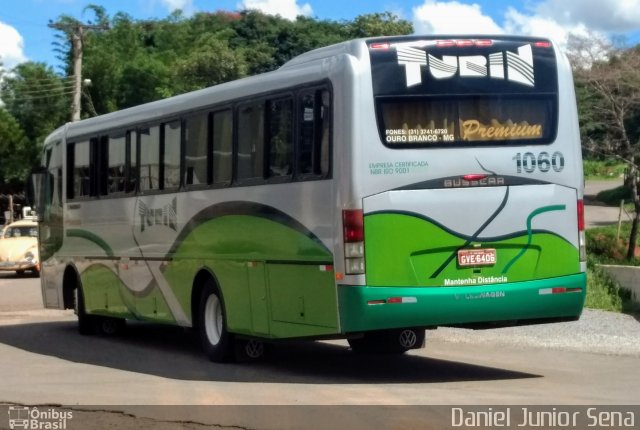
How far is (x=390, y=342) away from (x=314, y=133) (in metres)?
3.57

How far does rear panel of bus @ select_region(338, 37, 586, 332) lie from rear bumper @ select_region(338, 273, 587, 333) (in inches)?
0.5

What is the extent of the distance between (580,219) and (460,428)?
4.00m

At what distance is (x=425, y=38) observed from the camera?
39.4 feet

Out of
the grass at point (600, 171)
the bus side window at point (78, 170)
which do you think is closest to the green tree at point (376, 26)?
the grass at point (600, 171)

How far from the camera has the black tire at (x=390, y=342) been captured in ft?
47.3

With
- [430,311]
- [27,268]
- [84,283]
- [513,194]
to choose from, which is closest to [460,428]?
[430,311]

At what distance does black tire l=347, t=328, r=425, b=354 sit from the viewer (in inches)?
567

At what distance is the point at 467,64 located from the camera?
12.0m

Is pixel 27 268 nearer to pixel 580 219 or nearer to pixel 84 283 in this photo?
pixel 84 283

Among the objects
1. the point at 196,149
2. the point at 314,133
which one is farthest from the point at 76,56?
the point at 314,133

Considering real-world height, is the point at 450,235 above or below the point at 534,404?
above

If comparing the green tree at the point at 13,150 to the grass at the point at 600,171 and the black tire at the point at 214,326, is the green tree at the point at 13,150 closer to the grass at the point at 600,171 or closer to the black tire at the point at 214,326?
the grass at the point at 600,171

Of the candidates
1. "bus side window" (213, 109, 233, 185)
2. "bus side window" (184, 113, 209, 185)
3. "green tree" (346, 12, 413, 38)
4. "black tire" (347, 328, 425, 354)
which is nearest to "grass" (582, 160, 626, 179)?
"green tree" (346, 12, 413, 38)

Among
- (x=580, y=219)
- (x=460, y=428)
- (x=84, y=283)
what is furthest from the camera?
(x=84, y=283)
